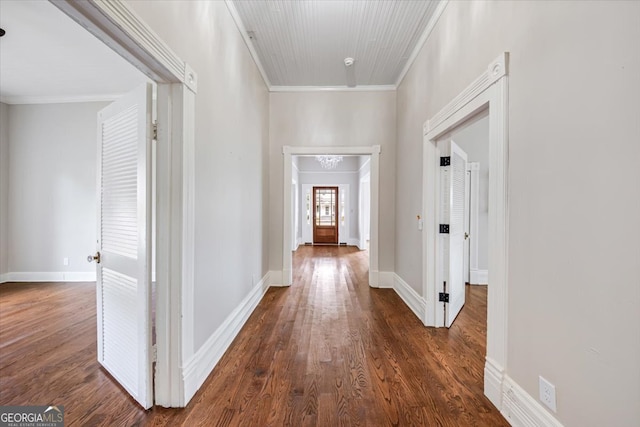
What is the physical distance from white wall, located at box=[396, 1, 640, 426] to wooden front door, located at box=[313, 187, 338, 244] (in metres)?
7.62

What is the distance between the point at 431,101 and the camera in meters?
2.65

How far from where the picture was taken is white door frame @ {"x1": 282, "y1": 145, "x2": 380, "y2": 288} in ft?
13.1

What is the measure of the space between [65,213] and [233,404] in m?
4.70

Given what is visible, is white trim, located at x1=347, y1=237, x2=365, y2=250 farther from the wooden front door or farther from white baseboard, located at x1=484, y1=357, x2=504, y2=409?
white baseboard, located at x1=484, y1=357, x2=504, y2=409

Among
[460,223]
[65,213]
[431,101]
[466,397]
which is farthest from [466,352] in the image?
[65,213]

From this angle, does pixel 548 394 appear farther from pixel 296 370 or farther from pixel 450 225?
pixel 450 225

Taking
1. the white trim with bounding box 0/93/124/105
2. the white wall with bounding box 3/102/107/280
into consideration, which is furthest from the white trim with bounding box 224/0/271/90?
the white wall with bounding box 3/102/107/280

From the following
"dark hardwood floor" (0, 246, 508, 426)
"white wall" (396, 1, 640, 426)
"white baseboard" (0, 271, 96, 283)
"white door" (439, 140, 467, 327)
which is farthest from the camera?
"white baseboard" (0, 271, 96, 283)

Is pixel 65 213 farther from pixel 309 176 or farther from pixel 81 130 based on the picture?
pixel 309 176

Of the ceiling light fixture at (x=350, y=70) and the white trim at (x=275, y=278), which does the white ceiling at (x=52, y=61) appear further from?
the white trim at (x=275, y=278)

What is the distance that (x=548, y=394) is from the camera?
1227 millimetres

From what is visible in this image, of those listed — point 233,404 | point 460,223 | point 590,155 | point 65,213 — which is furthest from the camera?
point 65,213

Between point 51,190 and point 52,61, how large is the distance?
2135mm

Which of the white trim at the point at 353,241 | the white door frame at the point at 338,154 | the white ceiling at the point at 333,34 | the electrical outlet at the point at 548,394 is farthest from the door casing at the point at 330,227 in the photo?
the electrical outlet at the point at 548,394
